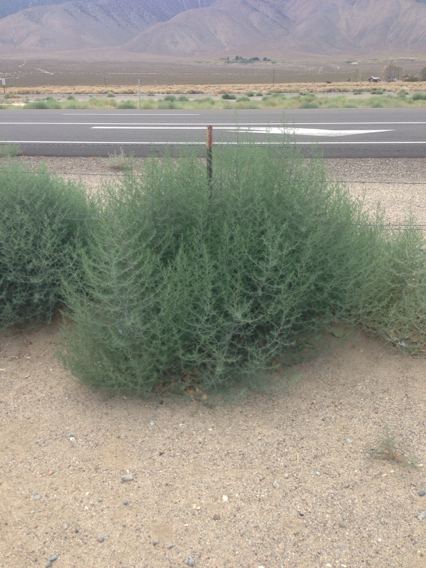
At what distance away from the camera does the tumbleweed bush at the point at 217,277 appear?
382cm

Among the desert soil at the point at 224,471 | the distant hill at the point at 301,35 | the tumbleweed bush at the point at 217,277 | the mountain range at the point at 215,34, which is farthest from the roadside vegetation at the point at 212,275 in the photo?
the distant hill at the point at 301,35

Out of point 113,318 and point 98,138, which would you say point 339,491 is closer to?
point 113,318

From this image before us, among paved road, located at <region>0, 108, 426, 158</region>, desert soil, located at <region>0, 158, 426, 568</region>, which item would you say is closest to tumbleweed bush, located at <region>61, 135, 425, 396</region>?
desert soil, located at <region>0, 158, 426, 568</region>

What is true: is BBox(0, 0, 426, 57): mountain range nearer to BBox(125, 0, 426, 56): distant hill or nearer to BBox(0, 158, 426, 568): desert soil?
BBox(125, 0, 426, 56): distant hill

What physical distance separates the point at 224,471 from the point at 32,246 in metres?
2.45

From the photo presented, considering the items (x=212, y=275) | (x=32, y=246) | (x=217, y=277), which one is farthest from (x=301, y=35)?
(x=212, y=275)

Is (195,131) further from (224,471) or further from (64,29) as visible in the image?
(64,29)

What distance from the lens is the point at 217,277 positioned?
398cm

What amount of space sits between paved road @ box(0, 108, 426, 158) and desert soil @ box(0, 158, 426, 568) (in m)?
5.14

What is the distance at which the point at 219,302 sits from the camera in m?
3.96

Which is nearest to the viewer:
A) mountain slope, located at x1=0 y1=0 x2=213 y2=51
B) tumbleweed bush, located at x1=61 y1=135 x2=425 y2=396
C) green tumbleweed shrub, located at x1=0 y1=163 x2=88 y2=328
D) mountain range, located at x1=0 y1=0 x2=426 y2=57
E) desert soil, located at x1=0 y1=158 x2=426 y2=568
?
desert soil, located at x1=0 y1=158 x2=426 y2=568

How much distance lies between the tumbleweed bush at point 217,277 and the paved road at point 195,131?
171 inches

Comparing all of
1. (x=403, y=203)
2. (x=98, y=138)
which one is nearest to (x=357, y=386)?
(x=403, y=203)

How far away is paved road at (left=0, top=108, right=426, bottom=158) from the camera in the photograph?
12016 mm
